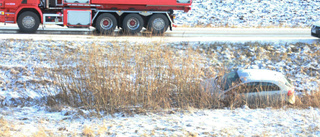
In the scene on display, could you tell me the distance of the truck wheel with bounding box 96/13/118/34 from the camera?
17125 millimetres

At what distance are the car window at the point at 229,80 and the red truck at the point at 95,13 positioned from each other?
6.92m

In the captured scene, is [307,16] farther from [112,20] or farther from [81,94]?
[81,94]

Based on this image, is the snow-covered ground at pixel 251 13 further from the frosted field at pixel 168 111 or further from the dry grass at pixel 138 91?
the dry grass at pixel 138 91

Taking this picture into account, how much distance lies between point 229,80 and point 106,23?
8800mm

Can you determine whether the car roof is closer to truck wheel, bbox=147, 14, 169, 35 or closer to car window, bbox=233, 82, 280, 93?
car window, bbox=233, 82, 280, 93

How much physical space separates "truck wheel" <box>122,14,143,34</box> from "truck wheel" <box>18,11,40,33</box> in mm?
4018

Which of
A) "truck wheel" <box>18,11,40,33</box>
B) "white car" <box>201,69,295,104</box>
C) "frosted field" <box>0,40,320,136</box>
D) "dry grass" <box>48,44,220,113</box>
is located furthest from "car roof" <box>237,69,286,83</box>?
"truck wheel" <box>18,11,40,33</box>

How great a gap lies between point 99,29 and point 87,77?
7.74 meters

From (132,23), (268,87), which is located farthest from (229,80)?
(132,23)

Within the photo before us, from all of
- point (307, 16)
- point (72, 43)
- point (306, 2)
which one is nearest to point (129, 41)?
point (72, 43)

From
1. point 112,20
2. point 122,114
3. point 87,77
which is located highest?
point 112,20

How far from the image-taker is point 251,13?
2939cm

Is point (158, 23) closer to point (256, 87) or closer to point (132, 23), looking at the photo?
point (132, 23)

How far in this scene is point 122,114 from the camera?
866 cm
